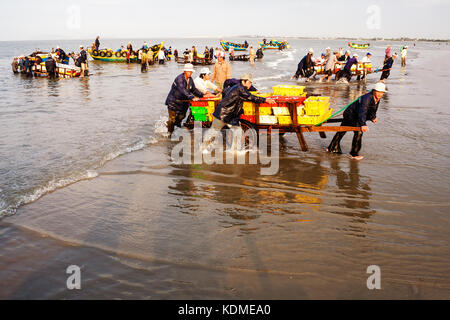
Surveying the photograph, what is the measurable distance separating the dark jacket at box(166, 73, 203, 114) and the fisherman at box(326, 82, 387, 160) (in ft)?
11.1

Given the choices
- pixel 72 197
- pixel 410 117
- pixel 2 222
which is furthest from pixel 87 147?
pixel 410 117

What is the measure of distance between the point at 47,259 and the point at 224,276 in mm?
2051

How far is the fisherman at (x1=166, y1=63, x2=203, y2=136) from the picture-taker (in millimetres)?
8125

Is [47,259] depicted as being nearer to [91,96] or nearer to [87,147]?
[87,147]

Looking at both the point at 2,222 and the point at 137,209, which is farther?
the point at 137,209

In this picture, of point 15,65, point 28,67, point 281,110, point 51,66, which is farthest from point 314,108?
point 15,65

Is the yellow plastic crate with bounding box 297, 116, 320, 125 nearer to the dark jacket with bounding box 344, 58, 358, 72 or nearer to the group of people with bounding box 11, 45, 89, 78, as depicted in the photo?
the dark jacket with bounding box 344, 58, 358, 72

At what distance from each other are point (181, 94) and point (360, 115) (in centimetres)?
404

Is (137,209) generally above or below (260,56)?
below

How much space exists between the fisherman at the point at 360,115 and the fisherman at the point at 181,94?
3375 millimetres

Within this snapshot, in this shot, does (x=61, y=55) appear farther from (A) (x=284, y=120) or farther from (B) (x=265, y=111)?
(A) (x=284, y=120)

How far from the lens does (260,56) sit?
42031 millimetres

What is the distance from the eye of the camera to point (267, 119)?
7.51 m

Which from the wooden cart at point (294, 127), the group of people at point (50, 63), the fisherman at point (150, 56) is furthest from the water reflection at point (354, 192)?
the fisherman at point (150, 56)
